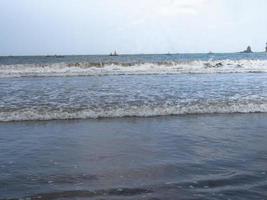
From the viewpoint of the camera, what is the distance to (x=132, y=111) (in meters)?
11.8

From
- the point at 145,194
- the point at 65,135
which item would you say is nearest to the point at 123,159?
the point at 145,194

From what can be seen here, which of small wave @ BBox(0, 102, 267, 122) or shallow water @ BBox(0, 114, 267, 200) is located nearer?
shallow water @ BBox(0, 114, 267, 200)

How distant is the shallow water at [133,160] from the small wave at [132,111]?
68cm

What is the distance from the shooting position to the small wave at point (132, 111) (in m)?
11.2

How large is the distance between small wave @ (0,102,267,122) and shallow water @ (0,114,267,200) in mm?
676

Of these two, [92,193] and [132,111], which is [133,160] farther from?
[132,111]

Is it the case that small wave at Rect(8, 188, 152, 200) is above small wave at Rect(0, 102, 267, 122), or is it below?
below

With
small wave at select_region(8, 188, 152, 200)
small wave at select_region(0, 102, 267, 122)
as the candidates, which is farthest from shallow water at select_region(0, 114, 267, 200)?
small wave at select_region(0, 102, 267, 122)

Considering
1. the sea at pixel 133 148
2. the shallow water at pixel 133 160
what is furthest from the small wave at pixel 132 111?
the shallow water at pixel 133 160

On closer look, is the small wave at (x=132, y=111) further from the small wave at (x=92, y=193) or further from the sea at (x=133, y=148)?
the small wave at (x=92, y=193)

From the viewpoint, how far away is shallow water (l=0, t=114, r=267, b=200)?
5480mm

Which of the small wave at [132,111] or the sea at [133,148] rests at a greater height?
the small wave at [132,111]

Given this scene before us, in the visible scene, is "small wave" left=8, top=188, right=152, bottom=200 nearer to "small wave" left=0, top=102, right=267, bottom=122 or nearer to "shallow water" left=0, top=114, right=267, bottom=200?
"shallow water" left=0, top=114, right=267, bottom=200

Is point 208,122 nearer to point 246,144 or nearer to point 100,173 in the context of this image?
point 246,144
